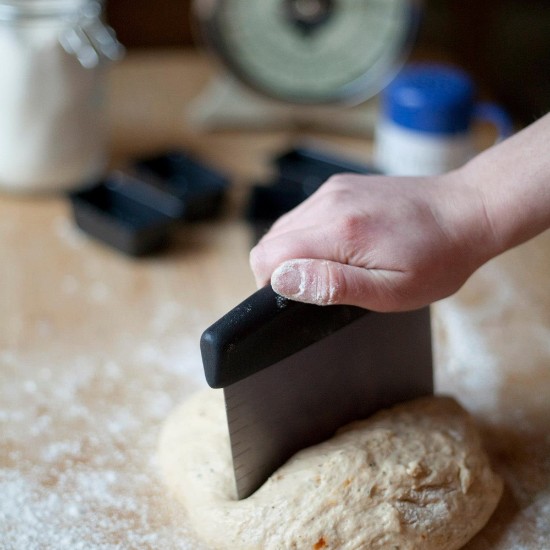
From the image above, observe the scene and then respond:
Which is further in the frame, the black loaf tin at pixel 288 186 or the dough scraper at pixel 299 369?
the black loaf tin at pixel 288 186

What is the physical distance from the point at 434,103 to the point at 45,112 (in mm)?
720

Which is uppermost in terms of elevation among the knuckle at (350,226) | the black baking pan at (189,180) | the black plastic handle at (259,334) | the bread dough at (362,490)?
the knuckle at (350,226)

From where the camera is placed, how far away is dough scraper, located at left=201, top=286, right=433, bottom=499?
0.80 meters

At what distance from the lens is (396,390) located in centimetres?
98

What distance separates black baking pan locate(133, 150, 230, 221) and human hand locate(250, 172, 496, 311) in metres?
0.64

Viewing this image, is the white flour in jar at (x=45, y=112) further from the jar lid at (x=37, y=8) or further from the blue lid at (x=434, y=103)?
the blue lid at (x=434, y=103)

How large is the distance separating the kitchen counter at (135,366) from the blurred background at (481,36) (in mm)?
493

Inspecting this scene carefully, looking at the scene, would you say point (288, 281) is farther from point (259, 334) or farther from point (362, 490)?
point (362, 490)

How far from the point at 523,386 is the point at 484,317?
169 mm

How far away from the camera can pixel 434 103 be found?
147cm

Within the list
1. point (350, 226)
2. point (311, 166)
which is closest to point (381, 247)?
point (350, 226)

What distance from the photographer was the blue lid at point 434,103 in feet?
4.85

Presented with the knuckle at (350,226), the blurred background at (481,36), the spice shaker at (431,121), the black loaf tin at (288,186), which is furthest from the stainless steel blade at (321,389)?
the blurred background at (481,36)

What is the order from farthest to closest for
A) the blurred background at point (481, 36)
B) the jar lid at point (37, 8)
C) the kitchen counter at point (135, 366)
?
the blurred background at point (481, 36) → the jar lid at point (37, 8) → the kitchen counter at point (135, 366)
